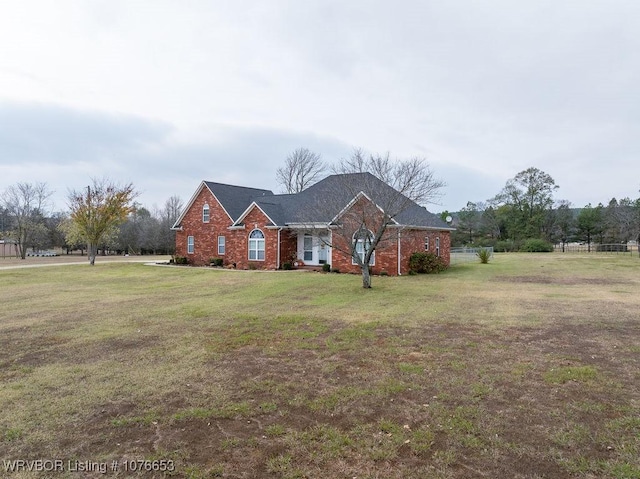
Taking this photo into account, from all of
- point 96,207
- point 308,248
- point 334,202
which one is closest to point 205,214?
point 308,248

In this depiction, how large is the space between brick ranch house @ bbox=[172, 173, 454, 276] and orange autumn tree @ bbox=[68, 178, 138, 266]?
5.36 metres

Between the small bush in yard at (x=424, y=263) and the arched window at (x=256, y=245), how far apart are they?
9.37 metres

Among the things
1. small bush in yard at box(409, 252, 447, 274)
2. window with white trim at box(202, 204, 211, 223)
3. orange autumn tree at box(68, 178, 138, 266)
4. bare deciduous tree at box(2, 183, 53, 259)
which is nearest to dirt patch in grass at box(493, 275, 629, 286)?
small bush in yard at box(409, 252, 447, 274)

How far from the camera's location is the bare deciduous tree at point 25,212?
45.4 meters

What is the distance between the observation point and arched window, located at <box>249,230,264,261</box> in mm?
25875

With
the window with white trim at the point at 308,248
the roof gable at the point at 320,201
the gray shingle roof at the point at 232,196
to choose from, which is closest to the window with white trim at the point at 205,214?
the roof gable at the point at 320,201

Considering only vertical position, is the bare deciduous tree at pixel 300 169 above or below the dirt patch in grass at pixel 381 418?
above

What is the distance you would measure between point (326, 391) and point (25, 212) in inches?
2158

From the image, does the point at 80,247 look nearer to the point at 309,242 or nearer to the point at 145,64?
the point at 309,242

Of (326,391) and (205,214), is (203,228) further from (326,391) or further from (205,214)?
(326,391)

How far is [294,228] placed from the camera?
2523 centimetres

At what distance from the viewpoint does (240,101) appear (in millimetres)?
20328

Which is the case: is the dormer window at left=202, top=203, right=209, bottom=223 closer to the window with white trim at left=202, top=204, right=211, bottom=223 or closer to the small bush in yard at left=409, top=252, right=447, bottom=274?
the window with white trim at left=202, top=204, right=211, bottom=223

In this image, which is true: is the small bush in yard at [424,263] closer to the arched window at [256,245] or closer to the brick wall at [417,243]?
the brick wall at [417,243]
